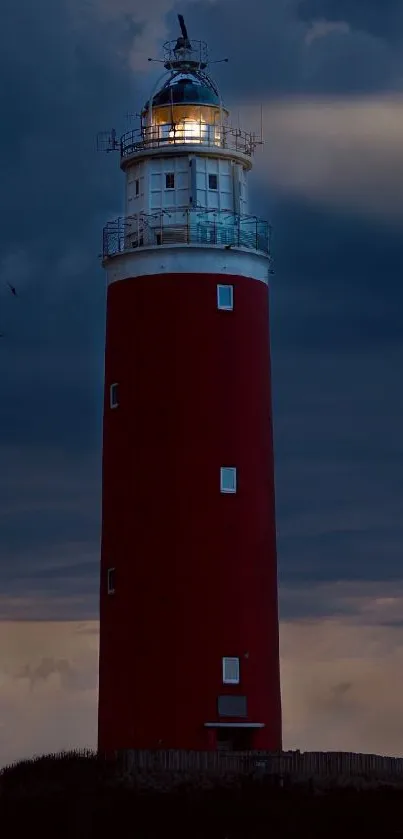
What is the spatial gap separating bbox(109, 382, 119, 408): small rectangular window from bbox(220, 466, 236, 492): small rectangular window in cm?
330

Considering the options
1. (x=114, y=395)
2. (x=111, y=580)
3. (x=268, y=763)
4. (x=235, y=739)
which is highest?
(x=114, y=395)

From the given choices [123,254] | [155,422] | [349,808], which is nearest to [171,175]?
[123,254]

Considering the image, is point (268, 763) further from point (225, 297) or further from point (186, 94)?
point (186, 94)

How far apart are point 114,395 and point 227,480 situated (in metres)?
3.73

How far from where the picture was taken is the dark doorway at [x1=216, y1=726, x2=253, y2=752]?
60375 millimetres

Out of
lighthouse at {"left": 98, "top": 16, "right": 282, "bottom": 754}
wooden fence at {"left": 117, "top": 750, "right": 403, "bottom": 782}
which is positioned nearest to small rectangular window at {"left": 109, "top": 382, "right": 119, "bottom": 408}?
lighthouse at {"left": 98, "top": 16, "right": 282, "bottom": 754}

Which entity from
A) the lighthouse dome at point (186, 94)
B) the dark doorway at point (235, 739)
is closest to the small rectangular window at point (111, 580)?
the dark doorway at point (235, 739)

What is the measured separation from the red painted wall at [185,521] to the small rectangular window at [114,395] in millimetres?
164

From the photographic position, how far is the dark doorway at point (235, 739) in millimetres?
60375

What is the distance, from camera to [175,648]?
60188 mm

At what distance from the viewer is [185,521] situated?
60.8m

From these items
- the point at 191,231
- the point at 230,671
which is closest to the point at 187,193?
the point at 191,231

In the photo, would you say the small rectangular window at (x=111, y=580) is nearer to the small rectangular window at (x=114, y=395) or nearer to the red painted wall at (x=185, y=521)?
the red painted wall at (x=185, y=521)

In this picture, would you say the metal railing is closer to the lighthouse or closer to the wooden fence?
the lighthouse
